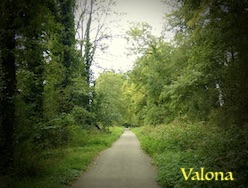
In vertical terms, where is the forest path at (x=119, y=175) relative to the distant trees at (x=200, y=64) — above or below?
below

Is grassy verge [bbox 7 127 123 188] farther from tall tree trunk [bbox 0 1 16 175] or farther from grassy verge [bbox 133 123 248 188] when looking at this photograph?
grassy verge [bbox 133 123 248 188]

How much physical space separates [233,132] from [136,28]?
22400 millimetres

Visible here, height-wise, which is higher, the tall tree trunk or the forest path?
the tall tree trunk

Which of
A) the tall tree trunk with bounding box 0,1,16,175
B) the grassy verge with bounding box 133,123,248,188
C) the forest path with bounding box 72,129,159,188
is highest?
the tall tree trunk with bounding box 0,1,16,175

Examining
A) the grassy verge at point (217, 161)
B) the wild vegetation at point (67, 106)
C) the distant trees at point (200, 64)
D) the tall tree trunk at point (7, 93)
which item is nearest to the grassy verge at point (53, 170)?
the wild vegetation at point (67, 106)

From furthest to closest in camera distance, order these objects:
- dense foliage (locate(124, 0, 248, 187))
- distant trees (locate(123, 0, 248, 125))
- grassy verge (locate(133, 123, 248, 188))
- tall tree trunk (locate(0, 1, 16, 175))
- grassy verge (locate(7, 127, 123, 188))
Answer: distant trees (locate(123, 0, 248, 125))
tall tree trunk (locate(0, 1, 16, 175))
dense foliage (locate(124, 0, 248, 187))
grassy verge (locate(7, 127, 123, 188))
grassy verge (locate(133, 123, 248, 188))

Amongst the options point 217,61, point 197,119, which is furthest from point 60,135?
point 217,61

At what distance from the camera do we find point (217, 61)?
15.8 m

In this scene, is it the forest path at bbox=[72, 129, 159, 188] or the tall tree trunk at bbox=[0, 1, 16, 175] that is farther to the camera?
the tall tree trunk at bbox=[0, 1, 16, 175]

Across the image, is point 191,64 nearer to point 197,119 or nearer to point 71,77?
point 197,119

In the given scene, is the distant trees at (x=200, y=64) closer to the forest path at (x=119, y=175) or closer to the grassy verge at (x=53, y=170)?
the forest path at (x=119, y=175)

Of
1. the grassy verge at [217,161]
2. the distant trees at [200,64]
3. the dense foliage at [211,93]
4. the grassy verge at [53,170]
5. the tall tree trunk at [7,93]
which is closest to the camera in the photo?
the grassy verge at [217,161]

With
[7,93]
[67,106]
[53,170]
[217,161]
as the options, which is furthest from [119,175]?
[67,106]

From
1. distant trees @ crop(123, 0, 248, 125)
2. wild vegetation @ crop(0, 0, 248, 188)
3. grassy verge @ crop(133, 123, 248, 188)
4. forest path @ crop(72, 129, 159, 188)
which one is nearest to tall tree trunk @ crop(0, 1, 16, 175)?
wild vegetation @ crop(0, 0, 248, 188)
